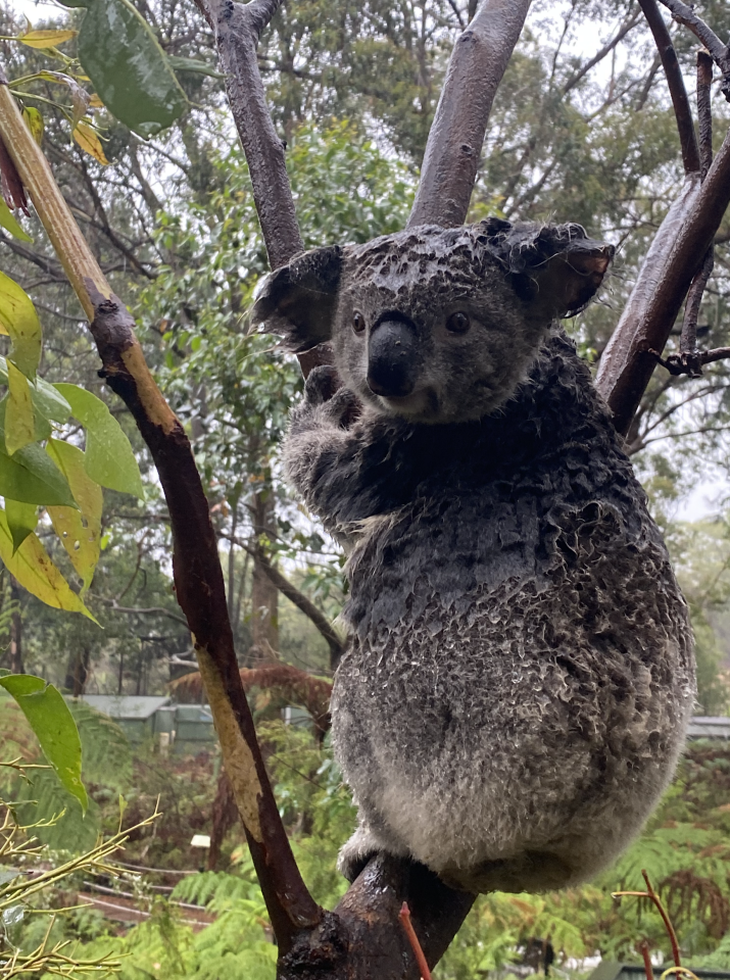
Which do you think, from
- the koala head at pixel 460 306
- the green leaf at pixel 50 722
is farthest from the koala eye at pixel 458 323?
the green leaf at pixel 50 722

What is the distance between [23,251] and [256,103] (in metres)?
3.49

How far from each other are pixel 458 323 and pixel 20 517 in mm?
539

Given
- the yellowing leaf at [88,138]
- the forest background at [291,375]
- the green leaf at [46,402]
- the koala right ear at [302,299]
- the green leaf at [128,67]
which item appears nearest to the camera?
the green leaf at [128,67]

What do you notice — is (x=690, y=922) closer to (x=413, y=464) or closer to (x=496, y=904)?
(x=496, y=904)

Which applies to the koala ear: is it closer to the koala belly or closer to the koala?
the koala

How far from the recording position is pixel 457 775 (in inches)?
34.8

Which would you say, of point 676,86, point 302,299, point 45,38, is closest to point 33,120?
point 45,38

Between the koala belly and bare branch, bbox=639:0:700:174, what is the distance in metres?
0.72

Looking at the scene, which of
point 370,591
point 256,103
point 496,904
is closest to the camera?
point 370,591

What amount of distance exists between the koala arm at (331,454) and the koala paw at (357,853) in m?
0.44

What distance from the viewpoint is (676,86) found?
120cm

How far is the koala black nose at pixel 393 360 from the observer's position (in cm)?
88

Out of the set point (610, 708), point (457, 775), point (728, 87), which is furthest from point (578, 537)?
point (728, 87)

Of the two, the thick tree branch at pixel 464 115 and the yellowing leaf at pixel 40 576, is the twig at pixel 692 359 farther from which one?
the yellowing leaf at pixel 40 576
